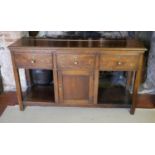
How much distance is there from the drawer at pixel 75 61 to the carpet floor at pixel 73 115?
60 centimetres

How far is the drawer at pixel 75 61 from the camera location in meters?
1.85

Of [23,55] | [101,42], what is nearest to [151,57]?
[101,42]

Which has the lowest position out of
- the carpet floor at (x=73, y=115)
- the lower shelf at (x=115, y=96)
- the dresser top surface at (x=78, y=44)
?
the carpet floor at (x=73, y=115)

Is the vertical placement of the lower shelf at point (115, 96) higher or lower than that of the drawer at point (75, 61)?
lower

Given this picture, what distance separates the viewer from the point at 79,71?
6.33ft

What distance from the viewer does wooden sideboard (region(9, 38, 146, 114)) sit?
1.82 metres

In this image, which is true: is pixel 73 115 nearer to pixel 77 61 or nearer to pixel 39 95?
pixel 39 95

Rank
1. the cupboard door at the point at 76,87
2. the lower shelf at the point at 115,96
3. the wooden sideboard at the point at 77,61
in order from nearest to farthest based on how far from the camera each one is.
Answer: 1. the wooden sideboard at the point at 77,61
2. the cupboard door at the point at 76,87
3. the lower shelf at the point at 115,96

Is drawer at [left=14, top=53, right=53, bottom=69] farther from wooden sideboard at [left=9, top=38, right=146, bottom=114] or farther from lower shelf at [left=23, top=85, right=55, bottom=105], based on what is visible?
lower shelf at [left=23, top=85, right=55, bottom=105]

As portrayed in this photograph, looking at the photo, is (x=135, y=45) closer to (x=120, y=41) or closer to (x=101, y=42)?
(x=120, y=41)

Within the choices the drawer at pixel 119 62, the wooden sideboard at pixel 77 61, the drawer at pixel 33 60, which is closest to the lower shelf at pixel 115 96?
the wooden sideboard at pixel 77 61

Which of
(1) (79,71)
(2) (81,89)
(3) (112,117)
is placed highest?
(1) (79,71)

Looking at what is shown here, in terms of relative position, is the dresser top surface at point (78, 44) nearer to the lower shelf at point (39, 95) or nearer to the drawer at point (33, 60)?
the drawer at point (33, 60)
